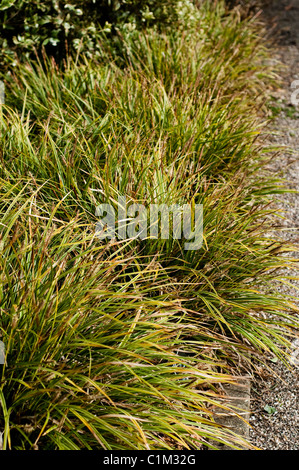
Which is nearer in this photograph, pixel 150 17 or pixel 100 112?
pixel 100 112

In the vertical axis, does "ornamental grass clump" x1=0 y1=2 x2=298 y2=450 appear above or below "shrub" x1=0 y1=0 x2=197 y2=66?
below

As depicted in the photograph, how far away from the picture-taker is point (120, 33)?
4652 mm

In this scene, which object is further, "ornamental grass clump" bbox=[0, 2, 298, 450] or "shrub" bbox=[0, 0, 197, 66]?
"shrub" bbox=[0, 0, 197, 66]

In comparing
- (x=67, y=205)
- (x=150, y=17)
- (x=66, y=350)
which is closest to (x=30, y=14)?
(x=150, y=17)

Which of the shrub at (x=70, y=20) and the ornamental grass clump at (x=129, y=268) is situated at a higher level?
the shrub at (x=70, y=20)

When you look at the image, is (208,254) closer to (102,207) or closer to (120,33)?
(102,207)

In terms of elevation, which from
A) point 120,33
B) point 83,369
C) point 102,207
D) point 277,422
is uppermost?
point 120,33

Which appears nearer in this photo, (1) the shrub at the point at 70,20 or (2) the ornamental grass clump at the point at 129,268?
(2) the ornamental grass clump at the point at 129,268

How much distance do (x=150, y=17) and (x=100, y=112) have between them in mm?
1525

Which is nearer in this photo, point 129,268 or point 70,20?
point 129,268

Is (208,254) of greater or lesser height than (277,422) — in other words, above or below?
above

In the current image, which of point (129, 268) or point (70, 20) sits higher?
point (70, 20)
